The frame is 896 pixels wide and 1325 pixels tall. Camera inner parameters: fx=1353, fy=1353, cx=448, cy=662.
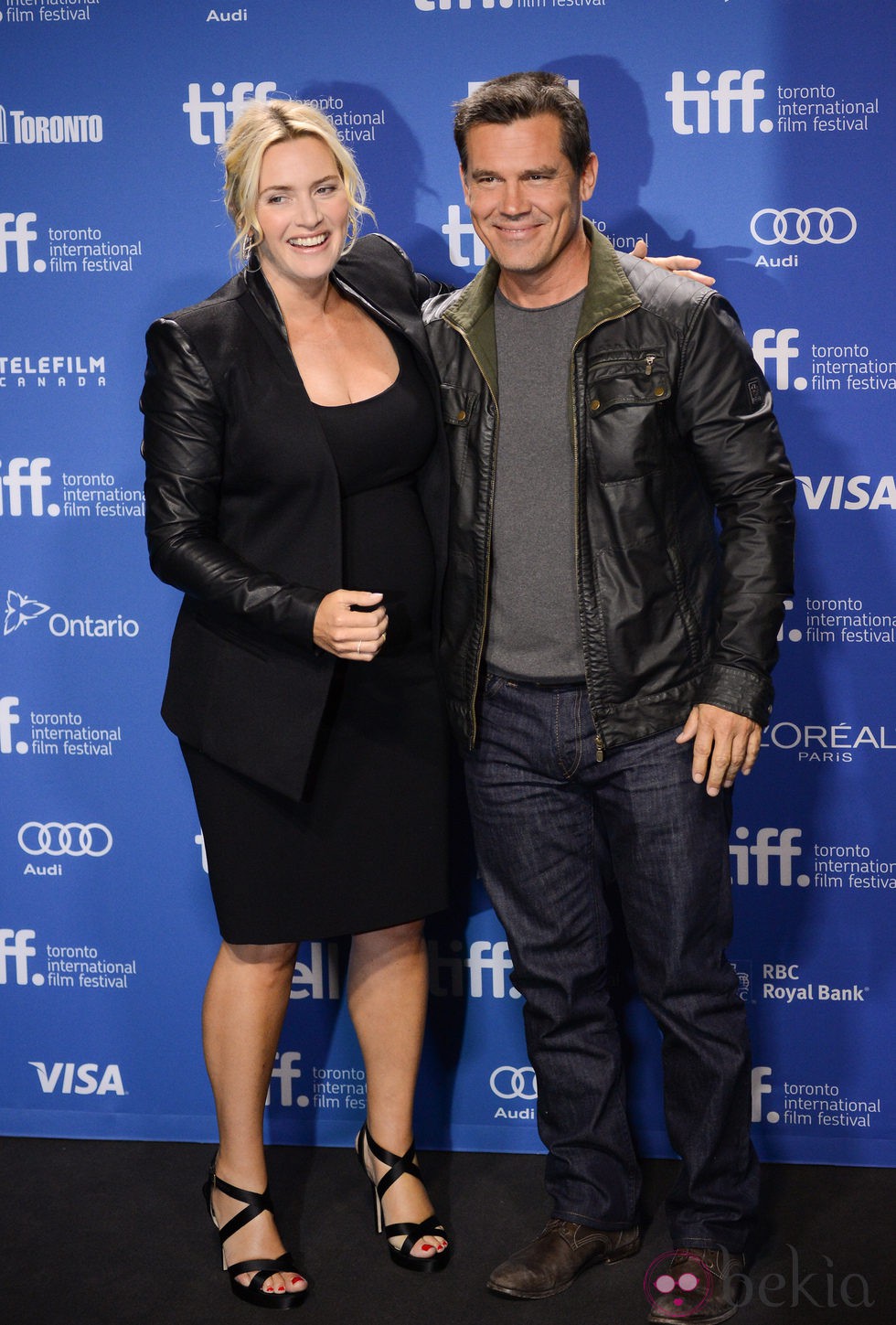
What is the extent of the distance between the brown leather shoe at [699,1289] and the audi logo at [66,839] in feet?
4.84

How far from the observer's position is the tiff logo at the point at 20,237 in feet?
9.28

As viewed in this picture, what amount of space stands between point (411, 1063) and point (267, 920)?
0.44m

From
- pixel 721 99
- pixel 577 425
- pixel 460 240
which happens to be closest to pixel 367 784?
pixel 577 425

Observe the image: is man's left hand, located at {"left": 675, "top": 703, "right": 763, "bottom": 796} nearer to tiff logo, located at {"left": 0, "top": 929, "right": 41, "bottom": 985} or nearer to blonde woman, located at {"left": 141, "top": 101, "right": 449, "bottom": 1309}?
blonde woman, located at {"left": 141, "top": 101, "right": 449, "bottom": 1309}

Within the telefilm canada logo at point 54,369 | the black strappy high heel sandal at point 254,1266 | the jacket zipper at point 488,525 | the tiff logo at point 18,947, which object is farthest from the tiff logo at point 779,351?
the tiff logo at point 18,947

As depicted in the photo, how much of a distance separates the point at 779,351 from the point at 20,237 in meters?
1.58

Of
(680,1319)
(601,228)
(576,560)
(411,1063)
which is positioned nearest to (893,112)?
(601,228)

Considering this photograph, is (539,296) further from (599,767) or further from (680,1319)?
(680,1319)

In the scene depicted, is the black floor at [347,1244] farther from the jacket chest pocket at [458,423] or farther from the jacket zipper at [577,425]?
the jacket chest pocket at [458,423]

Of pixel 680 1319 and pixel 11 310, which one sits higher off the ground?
pixel 11 310

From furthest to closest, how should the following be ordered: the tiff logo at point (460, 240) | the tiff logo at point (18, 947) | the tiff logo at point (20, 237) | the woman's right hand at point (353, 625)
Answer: the tiff logo at point (18, 947) < the tiff logo at point (20, 237) < the tiff logo at point (460, 240) < the woman's right hand at point (353, 625)

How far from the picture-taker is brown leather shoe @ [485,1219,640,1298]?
246 centimetres

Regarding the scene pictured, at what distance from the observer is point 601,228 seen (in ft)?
8.84

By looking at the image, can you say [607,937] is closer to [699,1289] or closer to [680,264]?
[699,1289]
